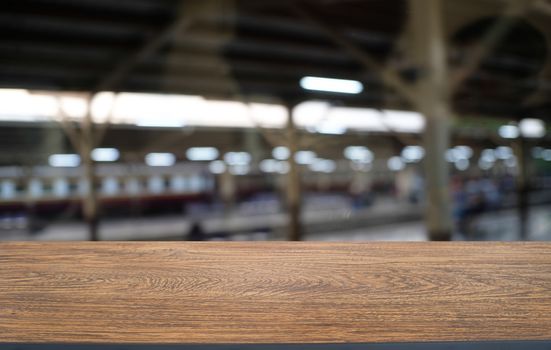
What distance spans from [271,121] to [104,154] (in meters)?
0.55

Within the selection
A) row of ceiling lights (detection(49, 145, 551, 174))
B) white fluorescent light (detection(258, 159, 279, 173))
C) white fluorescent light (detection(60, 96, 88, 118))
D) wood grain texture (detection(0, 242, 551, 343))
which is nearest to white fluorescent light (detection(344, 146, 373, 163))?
row of ceiling lights (detection(49, 145, 551, 174))

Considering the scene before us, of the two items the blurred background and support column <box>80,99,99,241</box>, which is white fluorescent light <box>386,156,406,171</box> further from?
support column <box>80,99,99,241</box>

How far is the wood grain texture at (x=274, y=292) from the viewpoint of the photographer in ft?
2.46

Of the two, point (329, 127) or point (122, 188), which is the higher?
point (329, 127)

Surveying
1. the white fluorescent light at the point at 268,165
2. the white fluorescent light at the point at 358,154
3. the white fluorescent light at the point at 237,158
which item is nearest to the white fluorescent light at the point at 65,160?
the white fluorescent light at the point at 237,158

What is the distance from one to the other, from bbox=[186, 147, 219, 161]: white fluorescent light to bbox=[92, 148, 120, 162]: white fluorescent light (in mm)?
227

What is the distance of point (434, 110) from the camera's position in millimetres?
1450

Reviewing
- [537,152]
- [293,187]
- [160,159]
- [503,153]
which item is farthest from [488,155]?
[160,159]

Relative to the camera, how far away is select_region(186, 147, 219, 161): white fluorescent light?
1411 millimetres

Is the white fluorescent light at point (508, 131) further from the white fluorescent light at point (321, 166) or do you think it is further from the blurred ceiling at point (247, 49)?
the white fluorescent light at point (321, 166)

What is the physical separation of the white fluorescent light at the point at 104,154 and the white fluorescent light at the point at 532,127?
54.9 inches

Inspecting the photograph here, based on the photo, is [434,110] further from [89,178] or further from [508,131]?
[89,178]

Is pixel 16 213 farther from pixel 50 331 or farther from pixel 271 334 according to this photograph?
pixel 271 334

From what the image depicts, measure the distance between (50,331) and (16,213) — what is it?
0.78m
